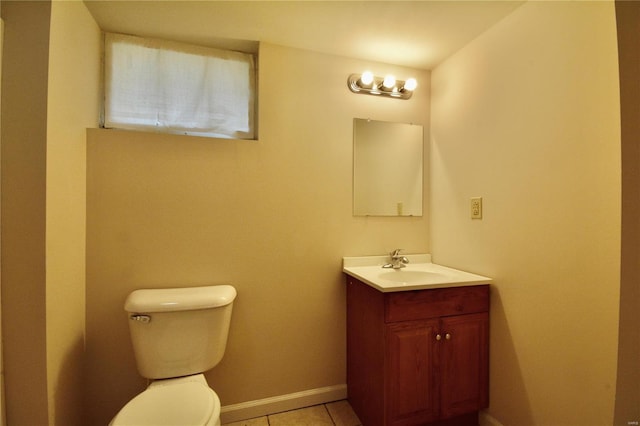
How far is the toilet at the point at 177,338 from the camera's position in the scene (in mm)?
1195

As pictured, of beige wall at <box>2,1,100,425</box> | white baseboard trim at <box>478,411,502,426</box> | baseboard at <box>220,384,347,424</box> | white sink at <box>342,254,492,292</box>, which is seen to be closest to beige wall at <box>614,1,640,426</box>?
white sink at <box>342,254,492,292</box>

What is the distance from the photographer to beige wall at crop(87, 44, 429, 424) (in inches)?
56.7

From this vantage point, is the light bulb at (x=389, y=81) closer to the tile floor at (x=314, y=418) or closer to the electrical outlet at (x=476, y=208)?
the electrical outlet at (x=476, y=208)

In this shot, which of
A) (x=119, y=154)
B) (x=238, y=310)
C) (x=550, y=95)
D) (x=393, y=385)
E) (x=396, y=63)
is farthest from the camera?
(x=396, y=63)

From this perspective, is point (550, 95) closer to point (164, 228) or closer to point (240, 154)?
point (240, 154)

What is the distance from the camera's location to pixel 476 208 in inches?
61.6

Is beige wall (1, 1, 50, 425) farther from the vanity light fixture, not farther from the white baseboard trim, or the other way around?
the white baseboard trim

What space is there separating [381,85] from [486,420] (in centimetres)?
205

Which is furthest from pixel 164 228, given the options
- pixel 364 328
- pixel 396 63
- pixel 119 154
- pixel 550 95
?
pixel 550 95

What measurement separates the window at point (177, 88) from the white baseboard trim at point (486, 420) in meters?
2.10

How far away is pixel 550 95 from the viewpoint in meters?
1.19

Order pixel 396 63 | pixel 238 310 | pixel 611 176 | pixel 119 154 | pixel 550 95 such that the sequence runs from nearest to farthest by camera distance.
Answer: pixel 611 176 < pixel 550 95 < pixel 119 154 < pixel 238 310 < pixel 396 63

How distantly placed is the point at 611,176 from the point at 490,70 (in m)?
0.82

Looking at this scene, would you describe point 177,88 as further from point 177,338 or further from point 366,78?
point 177,338
